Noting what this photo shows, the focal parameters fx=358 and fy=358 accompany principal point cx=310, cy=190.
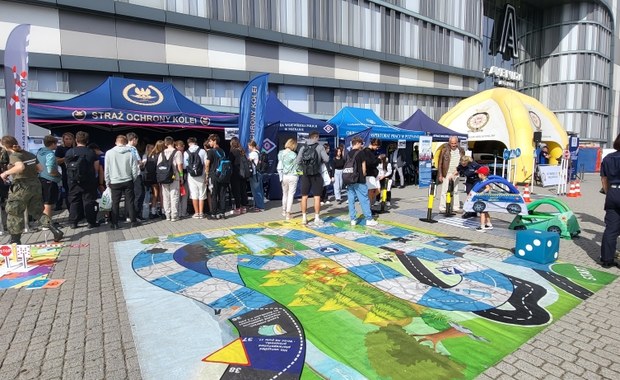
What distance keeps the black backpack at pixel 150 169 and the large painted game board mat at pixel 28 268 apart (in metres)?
2.56

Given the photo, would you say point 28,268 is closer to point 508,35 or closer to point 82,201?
point 82,201

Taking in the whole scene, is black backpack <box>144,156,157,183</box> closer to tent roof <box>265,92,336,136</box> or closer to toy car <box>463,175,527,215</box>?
tent roof <box>265,92,336,136</box>

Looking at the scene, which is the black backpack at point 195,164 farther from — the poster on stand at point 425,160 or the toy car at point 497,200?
the poster on stand at point 425,160

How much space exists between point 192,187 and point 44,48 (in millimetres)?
12390

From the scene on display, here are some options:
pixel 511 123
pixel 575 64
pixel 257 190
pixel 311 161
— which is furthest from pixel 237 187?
pixel 575 64

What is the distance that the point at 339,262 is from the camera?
203 inches

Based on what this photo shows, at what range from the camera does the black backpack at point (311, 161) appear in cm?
743

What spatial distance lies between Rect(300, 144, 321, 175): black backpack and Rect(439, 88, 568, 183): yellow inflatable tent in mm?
15121

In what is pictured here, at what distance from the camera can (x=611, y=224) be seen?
4.95 m

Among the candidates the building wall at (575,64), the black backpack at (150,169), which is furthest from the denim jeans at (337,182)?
the building wall at (575,64)

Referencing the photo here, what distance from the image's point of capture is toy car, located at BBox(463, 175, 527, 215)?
648cm

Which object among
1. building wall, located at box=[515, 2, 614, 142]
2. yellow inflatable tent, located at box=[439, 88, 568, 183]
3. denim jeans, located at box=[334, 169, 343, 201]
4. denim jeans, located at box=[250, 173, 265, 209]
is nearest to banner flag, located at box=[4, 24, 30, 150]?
denim jeans, located at box=[250, 173, 265, 209]

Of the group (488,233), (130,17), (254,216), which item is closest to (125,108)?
(254,216)

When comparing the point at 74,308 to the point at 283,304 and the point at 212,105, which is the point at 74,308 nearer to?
the point at 283,304
